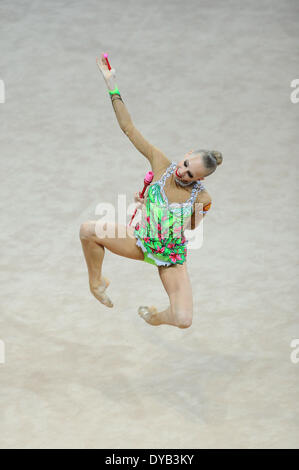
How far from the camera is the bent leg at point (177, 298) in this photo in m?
5.37

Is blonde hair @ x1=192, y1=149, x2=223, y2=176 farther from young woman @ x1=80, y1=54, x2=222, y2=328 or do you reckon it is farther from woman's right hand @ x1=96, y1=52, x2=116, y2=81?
woman's right hand @ x1=96, y1=52, x2=116, y2=81

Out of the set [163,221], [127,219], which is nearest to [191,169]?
[163,221]

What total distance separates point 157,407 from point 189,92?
3893 mm

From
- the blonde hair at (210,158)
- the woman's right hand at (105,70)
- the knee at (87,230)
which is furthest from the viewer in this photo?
the knee at (87,230)

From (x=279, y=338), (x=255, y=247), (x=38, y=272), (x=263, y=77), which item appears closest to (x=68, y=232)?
(x=38, y=272)

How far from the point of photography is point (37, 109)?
880 cm

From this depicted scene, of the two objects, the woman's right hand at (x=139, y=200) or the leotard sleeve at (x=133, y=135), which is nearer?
the leotard sleeve at (x=133, y=135)

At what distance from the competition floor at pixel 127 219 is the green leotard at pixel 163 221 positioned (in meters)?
1.29

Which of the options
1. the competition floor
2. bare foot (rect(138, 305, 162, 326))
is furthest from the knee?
the competition floor

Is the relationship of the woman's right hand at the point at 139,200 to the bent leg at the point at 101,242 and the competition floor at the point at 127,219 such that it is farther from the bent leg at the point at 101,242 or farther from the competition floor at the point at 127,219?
the competition floor at the point at 127,219

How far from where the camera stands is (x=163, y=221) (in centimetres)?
527

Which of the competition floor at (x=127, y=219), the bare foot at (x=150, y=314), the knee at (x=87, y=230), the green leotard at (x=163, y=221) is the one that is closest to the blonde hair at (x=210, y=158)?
the green leotard at (x=163, y=221)

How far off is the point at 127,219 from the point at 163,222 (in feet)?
8.61

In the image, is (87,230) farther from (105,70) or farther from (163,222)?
(105,70)
